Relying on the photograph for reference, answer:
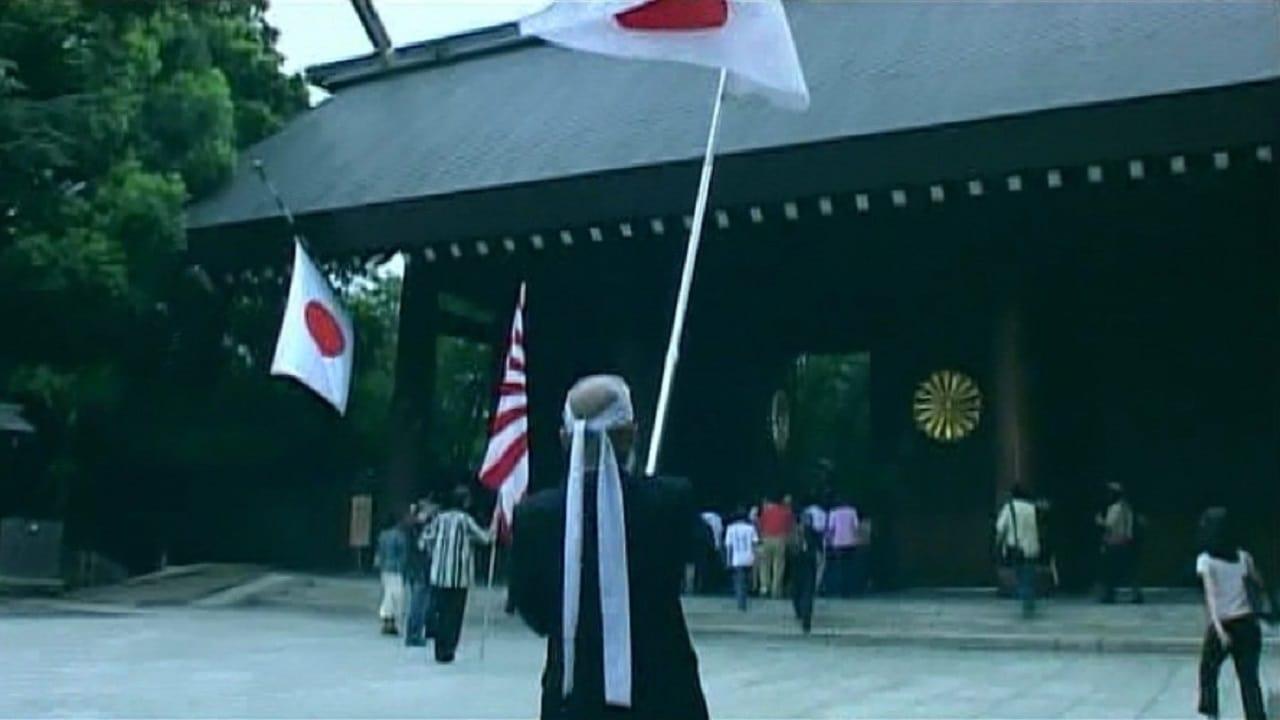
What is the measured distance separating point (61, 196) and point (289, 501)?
6.58 meters

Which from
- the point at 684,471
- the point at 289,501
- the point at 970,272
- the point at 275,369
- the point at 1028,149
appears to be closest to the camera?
the point at 275,369

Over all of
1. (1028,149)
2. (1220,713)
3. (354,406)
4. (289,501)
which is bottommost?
(1220,713)

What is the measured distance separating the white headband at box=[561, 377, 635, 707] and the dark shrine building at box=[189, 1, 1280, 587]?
14132 mm

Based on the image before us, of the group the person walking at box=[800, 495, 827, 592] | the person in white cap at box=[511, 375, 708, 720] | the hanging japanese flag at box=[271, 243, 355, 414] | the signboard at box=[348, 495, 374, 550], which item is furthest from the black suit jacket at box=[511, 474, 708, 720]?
the signboard at box=[348, 495, 374, 550]

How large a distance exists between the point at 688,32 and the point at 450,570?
8.47 meters

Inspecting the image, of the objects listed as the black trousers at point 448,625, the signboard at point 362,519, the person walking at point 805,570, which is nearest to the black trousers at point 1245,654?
the black trousers at point 448,625

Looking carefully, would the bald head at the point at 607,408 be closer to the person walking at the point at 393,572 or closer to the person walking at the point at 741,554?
the person walking at the point at 393,572

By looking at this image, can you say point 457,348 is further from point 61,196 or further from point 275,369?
point 275,369

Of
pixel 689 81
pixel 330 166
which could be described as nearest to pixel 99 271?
pixel 330 166

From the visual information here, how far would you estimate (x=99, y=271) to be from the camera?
22188mm

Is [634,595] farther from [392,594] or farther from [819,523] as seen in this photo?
[819,523]

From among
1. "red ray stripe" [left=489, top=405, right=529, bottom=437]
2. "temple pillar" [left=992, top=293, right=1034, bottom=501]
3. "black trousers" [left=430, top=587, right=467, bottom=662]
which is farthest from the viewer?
"temple pillar" [left=992, top=293, right=1034, bottom=501]

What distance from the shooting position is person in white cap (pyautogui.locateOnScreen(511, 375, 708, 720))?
11.7 ft

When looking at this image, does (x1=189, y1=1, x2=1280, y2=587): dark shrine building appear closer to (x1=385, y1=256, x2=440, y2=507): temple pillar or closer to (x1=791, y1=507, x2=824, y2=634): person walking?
(x1=385, y1=256, x2=440, y2=507): temple pillar
